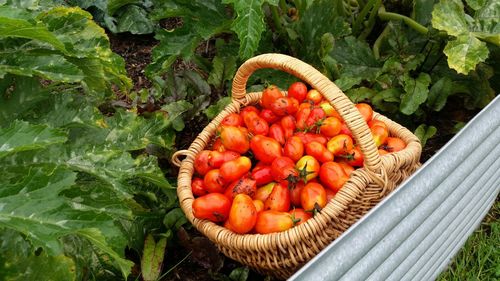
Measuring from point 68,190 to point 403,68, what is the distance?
161 centimetres

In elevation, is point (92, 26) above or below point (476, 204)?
above

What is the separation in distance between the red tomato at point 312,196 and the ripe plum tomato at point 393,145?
325 mm

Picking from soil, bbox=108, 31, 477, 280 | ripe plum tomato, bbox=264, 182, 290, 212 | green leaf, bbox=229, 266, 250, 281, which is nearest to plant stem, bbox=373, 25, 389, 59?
soil, bbox=108, 31, 477, 280

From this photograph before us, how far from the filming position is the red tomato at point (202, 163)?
1.94 meters

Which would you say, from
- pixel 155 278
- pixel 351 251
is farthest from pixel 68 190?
pixel 351 251

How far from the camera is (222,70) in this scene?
265cm

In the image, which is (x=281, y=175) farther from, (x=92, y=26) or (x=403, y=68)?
(x=403, y=68)

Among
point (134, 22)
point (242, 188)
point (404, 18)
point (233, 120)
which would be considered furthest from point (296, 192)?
point (134, 22)

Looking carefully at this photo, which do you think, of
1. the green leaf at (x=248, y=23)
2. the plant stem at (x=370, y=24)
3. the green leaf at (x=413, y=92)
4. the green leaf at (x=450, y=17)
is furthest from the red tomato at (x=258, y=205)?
the plant stem at (x=370, y=24)

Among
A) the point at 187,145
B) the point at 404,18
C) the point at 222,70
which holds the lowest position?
the point at 187,145

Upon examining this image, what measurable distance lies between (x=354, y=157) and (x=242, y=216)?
0.42m

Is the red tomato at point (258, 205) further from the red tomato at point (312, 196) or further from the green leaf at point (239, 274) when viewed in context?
the green leaf at point (239, 274)

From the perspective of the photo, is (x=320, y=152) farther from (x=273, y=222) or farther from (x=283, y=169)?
(x=273, y=222)

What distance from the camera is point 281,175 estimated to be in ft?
5.93
